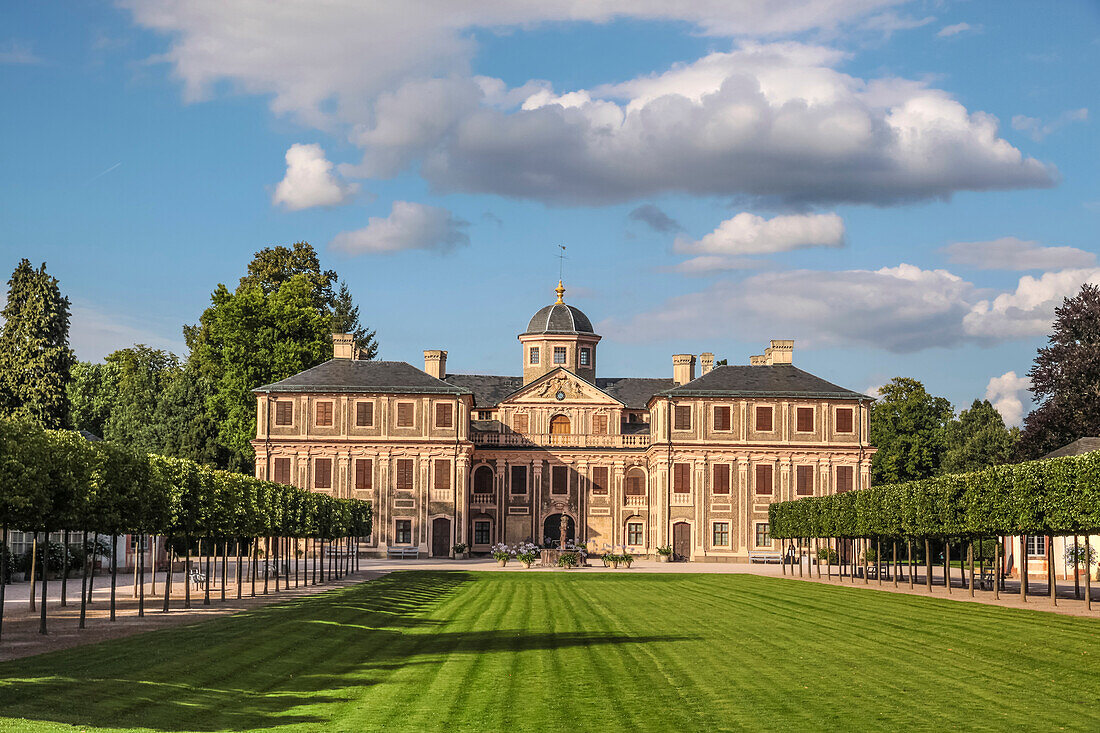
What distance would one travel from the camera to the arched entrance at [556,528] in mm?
76312

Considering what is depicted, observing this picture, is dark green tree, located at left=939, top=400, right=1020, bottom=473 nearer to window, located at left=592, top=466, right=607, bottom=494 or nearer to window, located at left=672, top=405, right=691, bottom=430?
window, located at left=672, top=405, right=691, bottom=430

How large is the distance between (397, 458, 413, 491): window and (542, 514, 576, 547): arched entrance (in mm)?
9261

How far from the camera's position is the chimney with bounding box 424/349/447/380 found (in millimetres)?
82312

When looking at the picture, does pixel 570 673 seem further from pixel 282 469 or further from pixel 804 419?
pixel 804 419

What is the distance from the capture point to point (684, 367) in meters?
83.1

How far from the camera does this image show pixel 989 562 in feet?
219

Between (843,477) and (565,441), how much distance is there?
17199 millimetres

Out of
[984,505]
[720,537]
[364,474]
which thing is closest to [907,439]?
[720,537]

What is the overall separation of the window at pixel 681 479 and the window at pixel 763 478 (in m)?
4.24

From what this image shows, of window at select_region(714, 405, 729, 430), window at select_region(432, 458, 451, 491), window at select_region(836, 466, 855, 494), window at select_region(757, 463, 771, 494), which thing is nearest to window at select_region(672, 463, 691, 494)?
window at select_region(714, 405, 729, 430)

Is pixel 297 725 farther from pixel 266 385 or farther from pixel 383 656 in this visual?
pixel 266 385

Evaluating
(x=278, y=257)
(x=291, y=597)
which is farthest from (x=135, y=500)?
(x=278, y=257)

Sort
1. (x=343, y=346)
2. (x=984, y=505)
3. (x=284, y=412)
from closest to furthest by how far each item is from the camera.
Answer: (x=984, y=505) → (x=284, y=412) → (x=343, y=346)

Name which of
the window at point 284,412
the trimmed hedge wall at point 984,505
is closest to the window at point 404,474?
the window at point 284,412
